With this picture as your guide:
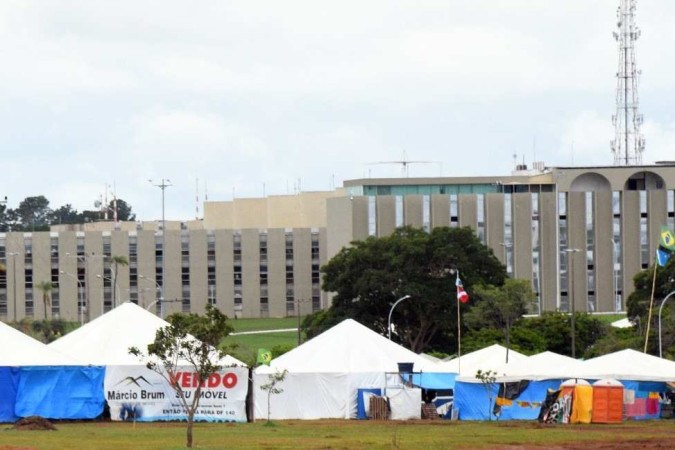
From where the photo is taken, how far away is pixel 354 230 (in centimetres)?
16762

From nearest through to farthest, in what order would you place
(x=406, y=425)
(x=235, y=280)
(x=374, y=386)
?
(x=406, y=425), (x=374, y=386), (x=235, y=280)

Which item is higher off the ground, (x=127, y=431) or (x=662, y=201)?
(x=662, y=201)

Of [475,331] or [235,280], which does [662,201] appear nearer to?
[235,280]

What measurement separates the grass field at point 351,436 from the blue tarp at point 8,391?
1.92 metres

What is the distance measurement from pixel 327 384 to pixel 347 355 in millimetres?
1629

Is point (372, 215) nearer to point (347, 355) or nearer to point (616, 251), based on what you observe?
point (616, 251)

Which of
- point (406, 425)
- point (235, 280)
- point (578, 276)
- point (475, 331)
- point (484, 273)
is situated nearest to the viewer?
point (406, 425)

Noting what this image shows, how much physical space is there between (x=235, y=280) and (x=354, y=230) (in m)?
23.2

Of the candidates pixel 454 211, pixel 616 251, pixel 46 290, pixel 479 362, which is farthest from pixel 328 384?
pixel 46 290

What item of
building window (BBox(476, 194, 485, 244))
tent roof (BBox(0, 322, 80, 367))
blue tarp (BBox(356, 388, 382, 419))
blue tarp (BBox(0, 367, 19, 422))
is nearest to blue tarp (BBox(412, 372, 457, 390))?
blue tarp (BBox(356, 388, 382, 419))

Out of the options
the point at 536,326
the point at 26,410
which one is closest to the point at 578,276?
the point at 536,326

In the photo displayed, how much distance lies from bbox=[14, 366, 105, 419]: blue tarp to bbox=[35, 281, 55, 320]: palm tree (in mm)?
106431

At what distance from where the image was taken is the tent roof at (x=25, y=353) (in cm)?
5797

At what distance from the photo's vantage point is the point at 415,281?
113m
